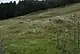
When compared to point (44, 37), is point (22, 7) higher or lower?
higher

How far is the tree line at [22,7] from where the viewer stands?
40.5 ft

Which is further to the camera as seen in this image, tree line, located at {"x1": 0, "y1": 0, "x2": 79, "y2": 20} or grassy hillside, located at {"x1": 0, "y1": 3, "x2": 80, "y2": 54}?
tree line, located at {"x1": 0, "y1": 0, "x2": 79, "y2": 20}

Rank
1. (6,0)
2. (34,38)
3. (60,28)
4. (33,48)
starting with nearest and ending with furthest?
1. (33,48)
2. (34,38)
3. (60,28)
4. (6,0)

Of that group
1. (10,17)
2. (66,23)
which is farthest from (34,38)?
(10,17)

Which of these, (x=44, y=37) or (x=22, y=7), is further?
(x=22, y=7)

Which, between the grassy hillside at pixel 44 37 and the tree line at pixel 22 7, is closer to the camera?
the grassy hillside at pixel 44 37

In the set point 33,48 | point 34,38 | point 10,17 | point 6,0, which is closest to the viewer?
point 33,48

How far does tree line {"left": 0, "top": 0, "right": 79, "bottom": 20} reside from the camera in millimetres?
12359

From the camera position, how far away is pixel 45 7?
13203mm

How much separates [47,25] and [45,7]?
14.9 ft

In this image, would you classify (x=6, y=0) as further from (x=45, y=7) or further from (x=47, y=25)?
(x=47, y=25)

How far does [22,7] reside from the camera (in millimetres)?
12578

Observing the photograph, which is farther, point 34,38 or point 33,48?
point 34,38

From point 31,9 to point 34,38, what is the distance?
5620 millimetres
